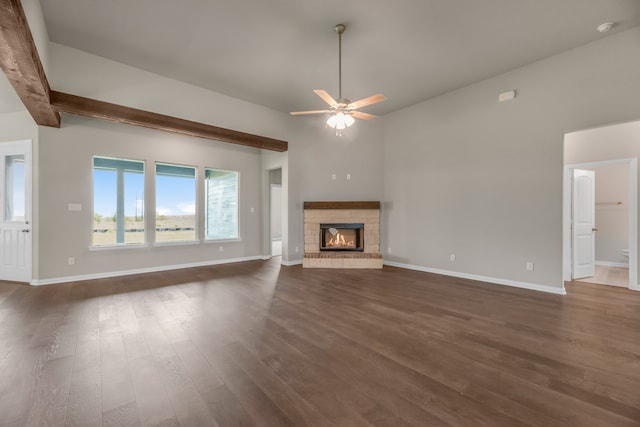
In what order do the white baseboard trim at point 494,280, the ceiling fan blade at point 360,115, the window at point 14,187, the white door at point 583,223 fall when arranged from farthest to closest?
the white door at point 583,223
the window at point 14,187
the white baseboard trim at point 494,280
the ceiling fan blade at point 360,115

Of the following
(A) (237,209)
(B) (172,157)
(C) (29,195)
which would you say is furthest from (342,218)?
(C) (29,195)

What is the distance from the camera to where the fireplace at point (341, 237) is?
6.03m

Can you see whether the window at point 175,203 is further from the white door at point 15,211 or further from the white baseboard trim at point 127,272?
the white door at point 15,211

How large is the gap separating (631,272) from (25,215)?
31.7ft

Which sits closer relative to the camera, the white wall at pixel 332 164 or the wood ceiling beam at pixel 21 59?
the wood ceiling beam at pixel 21 59

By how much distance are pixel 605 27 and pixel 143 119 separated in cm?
629

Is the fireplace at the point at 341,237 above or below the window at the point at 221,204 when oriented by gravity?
below

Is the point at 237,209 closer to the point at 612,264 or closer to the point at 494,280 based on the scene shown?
the point at 494,280

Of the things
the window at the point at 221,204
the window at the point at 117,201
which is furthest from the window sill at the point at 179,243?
Result: the window at the point at 221,204

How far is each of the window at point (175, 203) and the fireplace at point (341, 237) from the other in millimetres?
2874

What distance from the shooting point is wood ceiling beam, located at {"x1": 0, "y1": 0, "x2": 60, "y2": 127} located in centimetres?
194

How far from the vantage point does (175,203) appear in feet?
18.6

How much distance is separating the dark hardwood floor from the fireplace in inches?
85.1

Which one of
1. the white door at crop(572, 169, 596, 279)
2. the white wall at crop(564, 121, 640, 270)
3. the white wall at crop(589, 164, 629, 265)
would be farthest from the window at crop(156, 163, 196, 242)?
the white wall at crop(589, 164, 629, 265)
